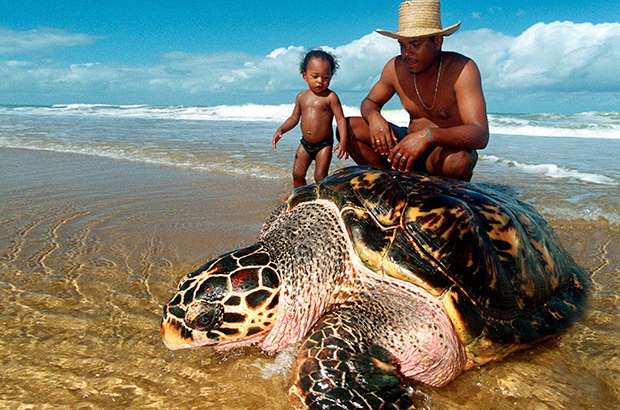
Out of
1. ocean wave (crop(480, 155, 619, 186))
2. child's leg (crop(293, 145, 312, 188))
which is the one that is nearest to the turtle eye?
child's leg (crop(293, 145, 312, 188))

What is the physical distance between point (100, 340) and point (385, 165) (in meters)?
2.89

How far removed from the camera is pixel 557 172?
627 cm

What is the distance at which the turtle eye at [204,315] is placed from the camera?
1.77m

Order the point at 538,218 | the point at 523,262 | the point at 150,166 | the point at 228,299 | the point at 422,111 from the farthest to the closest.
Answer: the point at 150,166 < the point at 422,111 < the point at 538,218 < the point at 523,262 < the point at 228,299

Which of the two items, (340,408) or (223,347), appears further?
(223,347)

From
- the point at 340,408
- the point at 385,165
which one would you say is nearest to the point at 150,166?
the point at 385,165

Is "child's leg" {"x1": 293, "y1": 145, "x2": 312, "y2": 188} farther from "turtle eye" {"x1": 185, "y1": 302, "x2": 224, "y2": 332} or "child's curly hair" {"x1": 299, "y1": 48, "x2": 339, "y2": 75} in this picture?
"turtle eye" {"x1": 185, "y1": 302, "x2": 224, "y2": 332}

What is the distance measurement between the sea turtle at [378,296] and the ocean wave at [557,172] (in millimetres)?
4335

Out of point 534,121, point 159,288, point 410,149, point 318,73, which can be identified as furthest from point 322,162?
point 534,121

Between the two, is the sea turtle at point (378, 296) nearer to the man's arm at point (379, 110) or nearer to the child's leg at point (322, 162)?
the man's arm at point (379, 110)

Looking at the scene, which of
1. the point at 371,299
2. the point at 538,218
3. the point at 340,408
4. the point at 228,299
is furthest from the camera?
the point at 538,218

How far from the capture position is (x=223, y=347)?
193cm

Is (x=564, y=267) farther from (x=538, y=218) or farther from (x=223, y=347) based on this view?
(x=223, y=347)

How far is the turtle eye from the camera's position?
5.81ft
